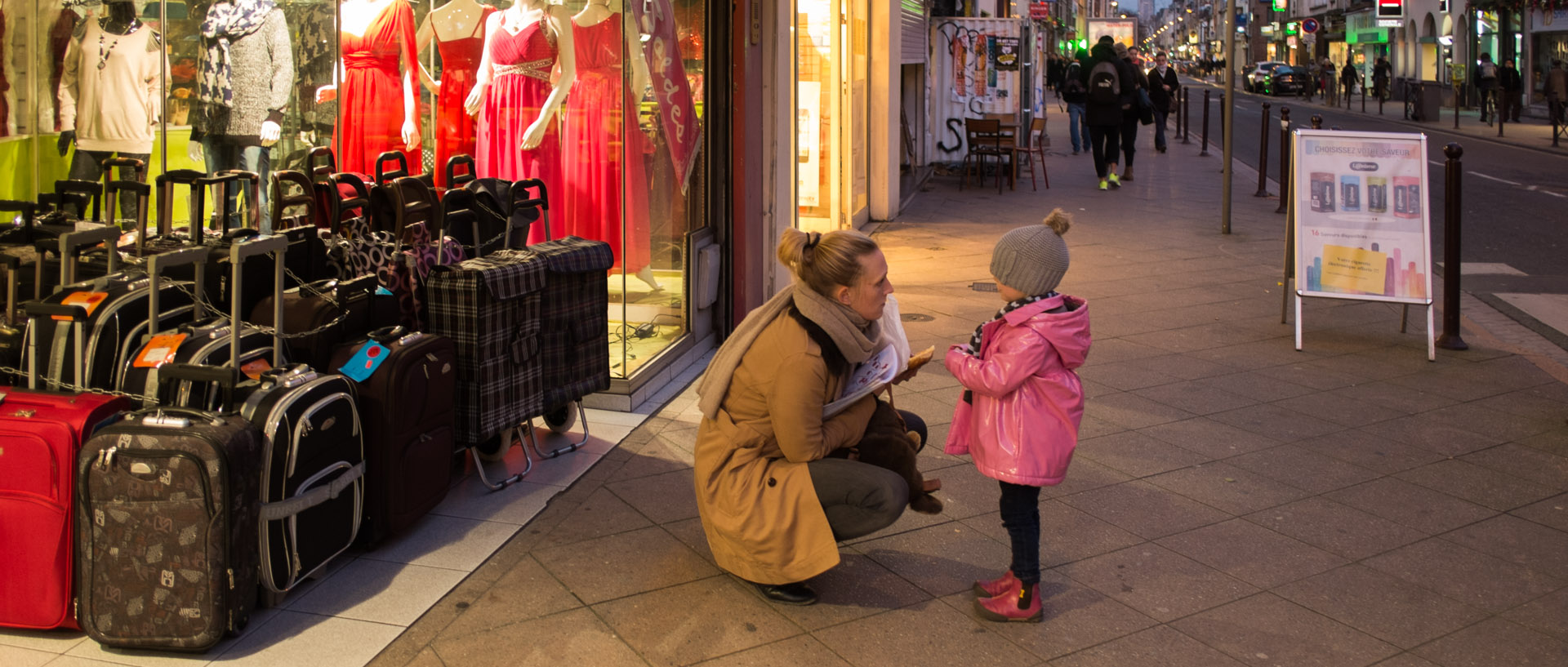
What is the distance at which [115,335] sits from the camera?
3.99 meters

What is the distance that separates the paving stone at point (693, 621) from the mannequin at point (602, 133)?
9.40 ft

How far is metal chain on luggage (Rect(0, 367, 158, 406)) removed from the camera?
12.5 feet

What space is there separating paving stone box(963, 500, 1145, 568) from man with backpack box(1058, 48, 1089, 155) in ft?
58.0

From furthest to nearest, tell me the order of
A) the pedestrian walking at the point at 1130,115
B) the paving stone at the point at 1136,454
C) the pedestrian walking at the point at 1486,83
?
the pedestrian walking at the point at 1486,83
the pedestrian walking at the point at 1130,115
the paving stone at the point at 1136,454

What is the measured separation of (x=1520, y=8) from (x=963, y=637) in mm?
43896

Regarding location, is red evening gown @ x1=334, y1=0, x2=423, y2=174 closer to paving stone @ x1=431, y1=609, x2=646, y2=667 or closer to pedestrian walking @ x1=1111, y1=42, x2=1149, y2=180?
paving stone @ x1=431, y1=609, x2=646, y2=667

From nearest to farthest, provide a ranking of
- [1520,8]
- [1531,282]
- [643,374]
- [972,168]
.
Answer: [643,374] < [1531,282] < [972,168] < [1520,8]

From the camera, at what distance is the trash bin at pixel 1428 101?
33656mm

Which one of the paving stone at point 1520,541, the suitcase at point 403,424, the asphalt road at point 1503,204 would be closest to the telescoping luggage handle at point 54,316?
the suitcase at point 403,424

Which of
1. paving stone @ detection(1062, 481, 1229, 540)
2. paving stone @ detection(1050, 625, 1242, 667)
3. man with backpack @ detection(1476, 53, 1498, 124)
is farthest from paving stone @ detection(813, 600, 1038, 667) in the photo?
man with backpack @ detection(1476, 53, 1498, 124)

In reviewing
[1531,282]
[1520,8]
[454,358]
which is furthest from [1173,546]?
[1520,8]

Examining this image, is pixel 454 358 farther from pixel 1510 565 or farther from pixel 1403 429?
pixel 1403 429

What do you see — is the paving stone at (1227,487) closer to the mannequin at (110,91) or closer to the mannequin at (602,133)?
the mannequin at (602,133)

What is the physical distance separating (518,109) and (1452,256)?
530 centimetres
